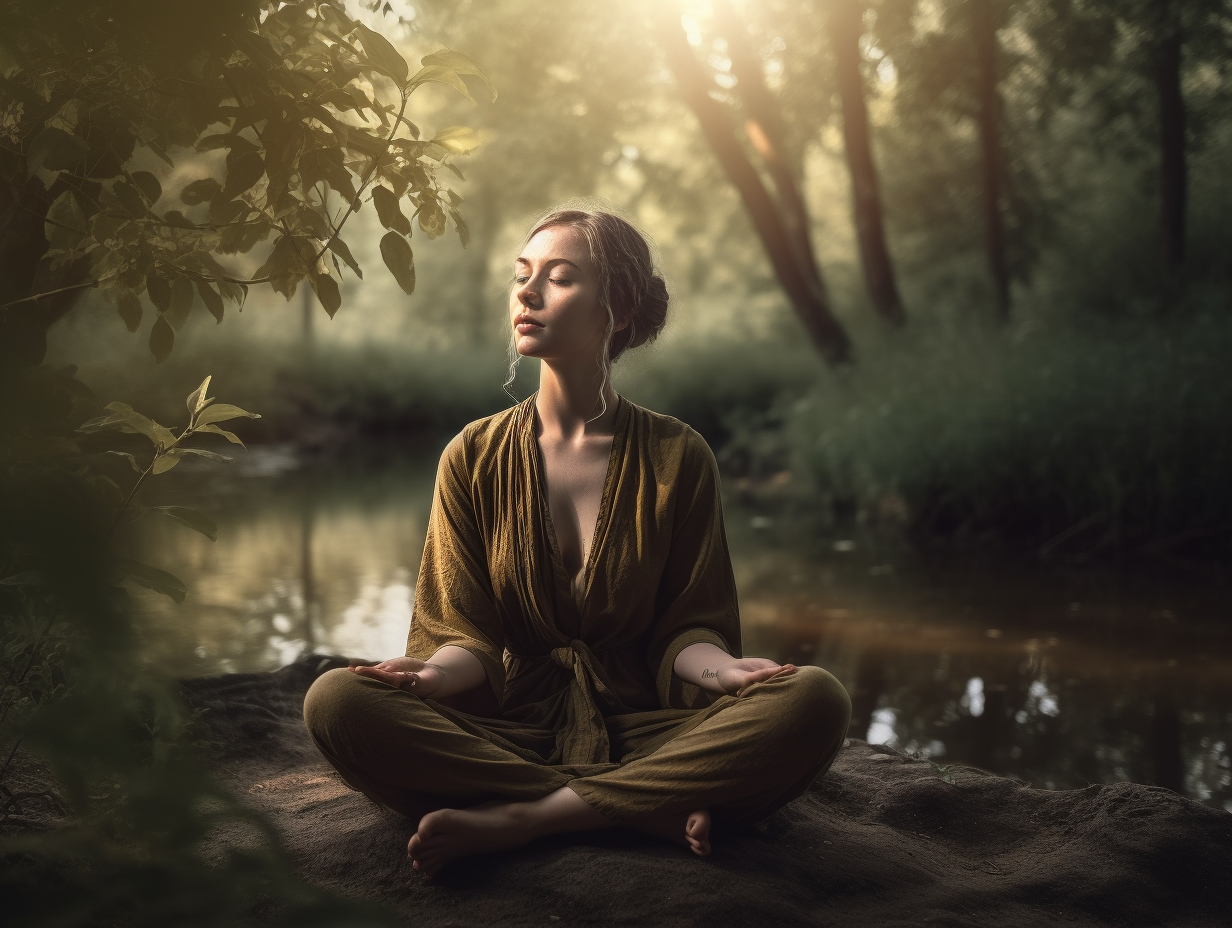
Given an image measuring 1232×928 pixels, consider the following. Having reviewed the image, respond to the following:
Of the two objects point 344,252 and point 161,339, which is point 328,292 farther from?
point 161,339

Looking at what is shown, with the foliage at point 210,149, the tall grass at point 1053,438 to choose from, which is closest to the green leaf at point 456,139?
the foliage at point 210,149

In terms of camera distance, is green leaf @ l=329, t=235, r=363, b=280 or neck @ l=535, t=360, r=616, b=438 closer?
green leaf @ l=329, t=235, r=363, b=280

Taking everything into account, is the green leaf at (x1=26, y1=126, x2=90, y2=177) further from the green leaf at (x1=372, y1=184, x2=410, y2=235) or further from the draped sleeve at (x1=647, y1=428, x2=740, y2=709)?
the draped sleeve at (x1=647, y1=428, x2=740, y2=709)

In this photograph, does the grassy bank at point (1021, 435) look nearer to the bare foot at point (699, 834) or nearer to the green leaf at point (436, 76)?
the bare foot at point (699, 834)

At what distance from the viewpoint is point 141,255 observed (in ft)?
6.08

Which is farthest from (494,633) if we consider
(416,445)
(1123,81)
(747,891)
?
(416,445)

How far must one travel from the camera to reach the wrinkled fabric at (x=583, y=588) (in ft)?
8.37

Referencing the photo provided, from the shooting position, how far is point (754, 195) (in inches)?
398

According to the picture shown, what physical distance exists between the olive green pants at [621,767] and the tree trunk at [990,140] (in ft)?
29.8

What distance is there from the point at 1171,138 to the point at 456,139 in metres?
9.04

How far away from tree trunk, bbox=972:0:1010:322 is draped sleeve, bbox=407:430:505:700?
8.80 metres

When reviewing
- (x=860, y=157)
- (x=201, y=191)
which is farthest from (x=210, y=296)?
(x=860, y=157)

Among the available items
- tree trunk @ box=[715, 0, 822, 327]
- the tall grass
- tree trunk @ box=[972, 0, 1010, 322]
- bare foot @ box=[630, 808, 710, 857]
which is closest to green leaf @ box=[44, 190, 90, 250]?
bare foot @ box=[630, 808, 710, 857]

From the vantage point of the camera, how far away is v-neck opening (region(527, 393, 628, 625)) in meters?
2.57
